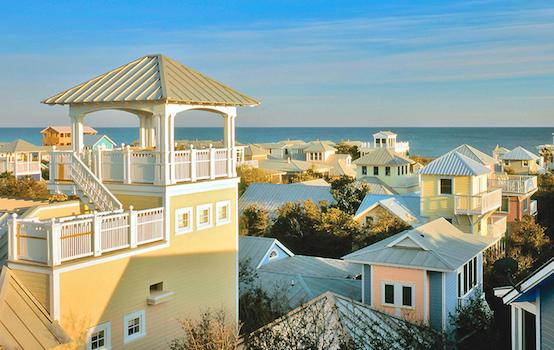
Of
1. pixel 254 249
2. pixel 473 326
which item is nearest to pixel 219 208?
pixel 473 326

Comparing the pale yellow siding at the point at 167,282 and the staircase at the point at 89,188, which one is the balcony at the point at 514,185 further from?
the staircase at the point at 89,188

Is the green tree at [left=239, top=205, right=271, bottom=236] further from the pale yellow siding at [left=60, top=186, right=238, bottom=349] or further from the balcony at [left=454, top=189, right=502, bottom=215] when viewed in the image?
the pale yellow siding at [left=60, top=186, right=238, bottom=349]

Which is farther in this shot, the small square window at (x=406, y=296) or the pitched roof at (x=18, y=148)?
the pitched roof at (x=18, y=148)

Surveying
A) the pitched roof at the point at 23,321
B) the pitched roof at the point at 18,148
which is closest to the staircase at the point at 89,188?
the pitched roof at the point at 23,321

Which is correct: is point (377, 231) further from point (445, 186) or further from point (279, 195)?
point (279, 195)

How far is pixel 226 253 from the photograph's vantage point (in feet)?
66.8

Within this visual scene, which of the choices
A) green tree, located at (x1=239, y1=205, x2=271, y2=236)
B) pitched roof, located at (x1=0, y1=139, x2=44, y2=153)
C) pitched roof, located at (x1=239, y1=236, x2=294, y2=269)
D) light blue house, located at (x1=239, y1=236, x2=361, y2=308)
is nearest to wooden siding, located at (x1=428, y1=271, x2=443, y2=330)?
light blue house, located at (x1=239, y1=236, x2=361, y2=308)

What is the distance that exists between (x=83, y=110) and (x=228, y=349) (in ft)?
28.5

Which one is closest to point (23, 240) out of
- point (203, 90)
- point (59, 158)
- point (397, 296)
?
point (59, 158)

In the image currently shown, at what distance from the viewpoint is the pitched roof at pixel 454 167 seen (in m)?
35.4

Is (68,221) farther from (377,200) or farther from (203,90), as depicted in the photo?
(377,200)

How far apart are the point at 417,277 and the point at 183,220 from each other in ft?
29.1

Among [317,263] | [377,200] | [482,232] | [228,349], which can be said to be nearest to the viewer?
[228,349]

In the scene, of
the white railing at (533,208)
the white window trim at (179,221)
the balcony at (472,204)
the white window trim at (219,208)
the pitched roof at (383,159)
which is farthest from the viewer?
the pitched roof at (383,159)
